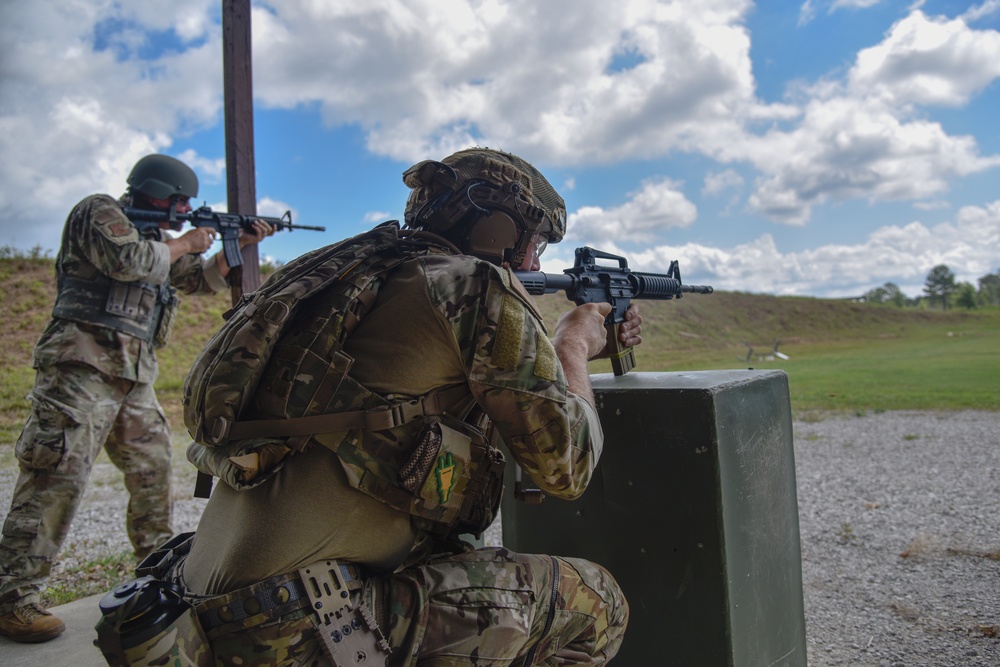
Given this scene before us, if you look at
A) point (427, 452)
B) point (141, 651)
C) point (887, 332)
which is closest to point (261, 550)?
point (141, 651)

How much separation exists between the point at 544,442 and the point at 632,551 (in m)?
0.94

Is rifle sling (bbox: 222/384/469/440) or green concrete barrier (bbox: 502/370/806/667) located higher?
rifle sling (bbox: 222/384/469/440)

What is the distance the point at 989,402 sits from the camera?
11648 millimetres

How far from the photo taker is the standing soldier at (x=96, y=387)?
3.08m

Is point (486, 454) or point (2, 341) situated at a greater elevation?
point (2, 341)

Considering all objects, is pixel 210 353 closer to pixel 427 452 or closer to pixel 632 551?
pixel 427 452

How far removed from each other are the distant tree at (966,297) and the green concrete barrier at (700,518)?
45884 mm

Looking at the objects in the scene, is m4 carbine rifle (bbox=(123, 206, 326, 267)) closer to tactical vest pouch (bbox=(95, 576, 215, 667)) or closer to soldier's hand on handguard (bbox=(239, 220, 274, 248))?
soldier's hand on handguard (bbox=(239, 220, 274, 248))

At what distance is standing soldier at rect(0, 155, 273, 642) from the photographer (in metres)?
3.08

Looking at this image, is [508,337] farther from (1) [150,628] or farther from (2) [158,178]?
(2) [158,178]

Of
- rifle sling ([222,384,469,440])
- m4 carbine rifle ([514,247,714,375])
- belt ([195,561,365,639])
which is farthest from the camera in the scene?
m4 carbine rifle ([514,247,714,375])

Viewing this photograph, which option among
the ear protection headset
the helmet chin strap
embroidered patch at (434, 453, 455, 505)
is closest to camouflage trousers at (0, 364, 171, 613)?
the helmet chin strap

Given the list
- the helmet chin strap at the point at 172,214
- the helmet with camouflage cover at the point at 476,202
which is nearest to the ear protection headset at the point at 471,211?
the helmet with camouflage cover at the point at 476,202

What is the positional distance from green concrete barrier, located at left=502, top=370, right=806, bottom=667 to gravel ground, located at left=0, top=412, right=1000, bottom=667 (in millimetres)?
994
